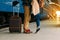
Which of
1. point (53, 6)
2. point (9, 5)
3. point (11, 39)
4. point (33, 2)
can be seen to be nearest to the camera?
point (11, 39)

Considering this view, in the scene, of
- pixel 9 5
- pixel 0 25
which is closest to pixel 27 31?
pixel 9 5

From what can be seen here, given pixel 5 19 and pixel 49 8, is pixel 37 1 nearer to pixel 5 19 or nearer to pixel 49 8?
pixel 5 19

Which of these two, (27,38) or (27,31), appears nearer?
(27,38)

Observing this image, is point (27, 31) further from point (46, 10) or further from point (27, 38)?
point (46, 10)

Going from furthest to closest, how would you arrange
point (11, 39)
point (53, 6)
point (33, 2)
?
point (53, 6) → point (33, 2) → point (11, 39)

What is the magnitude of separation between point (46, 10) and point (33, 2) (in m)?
8.08

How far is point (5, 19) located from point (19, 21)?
270 centimetres

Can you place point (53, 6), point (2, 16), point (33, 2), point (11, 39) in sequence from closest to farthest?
1. point (11, 39)
2. point (33, 2)
3. point (2, 16)
4. point (53, 6)

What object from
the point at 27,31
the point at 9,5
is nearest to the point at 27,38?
the point at 27,31

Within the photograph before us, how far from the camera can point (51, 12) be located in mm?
15469

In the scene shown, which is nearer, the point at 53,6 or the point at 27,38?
the point at 27,38

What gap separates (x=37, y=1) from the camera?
7.42 meters

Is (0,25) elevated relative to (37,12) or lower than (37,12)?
lower

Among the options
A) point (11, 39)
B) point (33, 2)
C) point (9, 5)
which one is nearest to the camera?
point (11, 39)
